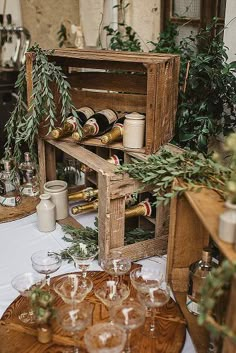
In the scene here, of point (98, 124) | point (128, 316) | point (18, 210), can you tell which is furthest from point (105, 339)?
point (18, 210)

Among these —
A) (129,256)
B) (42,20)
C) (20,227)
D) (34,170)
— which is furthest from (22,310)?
(42,20)

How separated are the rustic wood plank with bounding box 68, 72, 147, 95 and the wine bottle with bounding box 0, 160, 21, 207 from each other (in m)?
0.46

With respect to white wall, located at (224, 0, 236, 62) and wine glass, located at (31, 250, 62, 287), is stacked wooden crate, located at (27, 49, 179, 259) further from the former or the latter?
white wall, located at (224, 0, 236, 62)

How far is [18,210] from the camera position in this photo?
5.92ft

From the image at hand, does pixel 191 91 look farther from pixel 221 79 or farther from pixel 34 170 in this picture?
pixel 34 170

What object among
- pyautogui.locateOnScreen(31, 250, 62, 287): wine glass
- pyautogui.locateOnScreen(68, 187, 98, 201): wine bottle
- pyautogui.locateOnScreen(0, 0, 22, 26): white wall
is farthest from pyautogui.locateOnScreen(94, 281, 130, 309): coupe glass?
pyautogui.locateOnScreen(0, 0, 22, 26): white wall

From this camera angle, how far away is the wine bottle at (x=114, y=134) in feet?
4.93

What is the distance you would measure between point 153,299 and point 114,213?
36 cm

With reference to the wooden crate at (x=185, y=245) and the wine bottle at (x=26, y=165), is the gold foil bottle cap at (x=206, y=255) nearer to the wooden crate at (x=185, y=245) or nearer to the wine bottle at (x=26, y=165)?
the wooden crate at (x=185, y=245)

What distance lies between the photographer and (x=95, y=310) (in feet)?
3.76

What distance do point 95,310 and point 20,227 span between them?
0.65m

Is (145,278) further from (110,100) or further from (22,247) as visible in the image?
(110,100)

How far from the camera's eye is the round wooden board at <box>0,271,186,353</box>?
3.34 feet

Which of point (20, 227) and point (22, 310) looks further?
point (20, 227)
